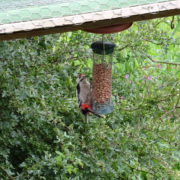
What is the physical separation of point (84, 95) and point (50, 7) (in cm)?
194

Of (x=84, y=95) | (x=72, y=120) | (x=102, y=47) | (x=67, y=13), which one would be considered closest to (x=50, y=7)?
(x=67, y=13)

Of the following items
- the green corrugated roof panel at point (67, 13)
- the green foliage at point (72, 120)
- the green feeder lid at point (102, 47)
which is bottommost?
the green foliage at point (72, 120)

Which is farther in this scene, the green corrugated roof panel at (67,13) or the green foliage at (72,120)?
the green foliage at (72,120)

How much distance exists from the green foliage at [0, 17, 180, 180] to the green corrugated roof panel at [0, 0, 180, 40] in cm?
150

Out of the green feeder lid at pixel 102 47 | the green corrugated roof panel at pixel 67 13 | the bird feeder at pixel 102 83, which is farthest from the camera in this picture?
the bird feeder at pixel 102 83

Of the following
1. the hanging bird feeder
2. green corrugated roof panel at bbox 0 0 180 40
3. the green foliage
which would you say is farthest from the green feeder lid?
green corrugated roof panel at bbox 0 0 180 40

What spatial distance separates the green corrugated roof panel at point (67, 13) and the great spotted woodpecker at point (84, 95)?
1.78 m

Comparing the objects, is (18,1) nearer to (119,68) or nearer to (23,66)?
(23,66)

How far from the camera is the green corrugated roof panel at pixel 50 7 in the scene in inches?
48.4

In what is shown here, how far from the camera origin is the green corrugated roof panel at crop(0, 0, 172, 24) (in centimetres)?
123

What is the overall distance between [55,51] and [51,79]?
38cm

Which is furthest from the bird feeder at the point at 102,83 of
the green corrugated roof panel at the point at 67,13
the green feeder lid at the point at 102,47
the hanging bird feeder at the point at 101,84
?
the green corrugated roof panel at the point at 67,13

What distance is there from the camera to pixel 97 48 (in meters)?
2.87

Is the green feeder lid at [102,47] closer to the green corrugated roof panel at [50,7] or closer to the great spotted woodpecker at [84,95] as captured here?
the great spotted woodpecker at [84,95]
